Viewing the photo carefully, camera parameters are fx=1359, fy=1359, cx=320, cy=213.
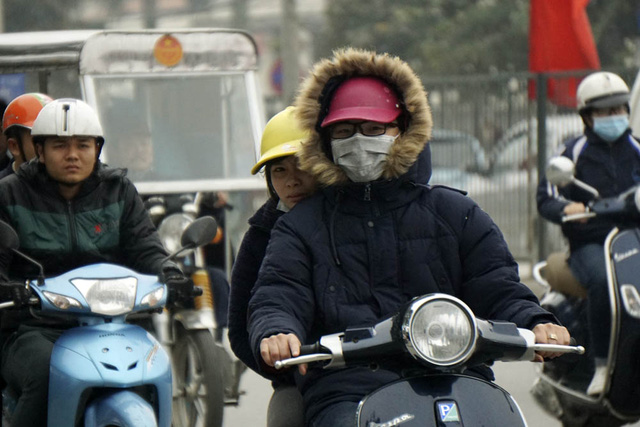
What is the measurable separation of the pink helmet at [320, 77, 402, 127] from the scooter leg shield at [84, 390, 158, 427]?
1.46 metres

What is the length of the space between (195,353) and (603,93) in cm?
257

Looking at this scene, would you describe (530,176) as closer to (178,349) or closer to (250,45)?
(250,45)

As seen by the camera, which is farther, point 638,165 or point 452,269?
point 638,165

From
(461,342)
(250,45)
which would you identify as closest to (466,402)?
(461,342)

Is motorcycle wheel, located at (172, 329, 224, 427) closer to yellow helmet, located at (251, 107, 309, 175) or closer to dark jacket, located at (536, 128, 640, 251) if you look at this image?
dark jacket, located at (536, 128, 640, 251)

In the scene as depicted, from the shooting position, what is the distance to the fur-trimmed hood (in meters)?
3.85

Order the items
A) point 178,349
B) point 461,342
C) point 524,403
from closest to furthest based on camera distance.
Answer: point 461,342, point 178,349, point 524,403

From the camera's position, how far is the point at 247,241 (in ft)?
14.5

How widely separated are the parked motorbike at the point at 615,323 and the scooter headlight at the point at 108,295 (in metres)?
2.16

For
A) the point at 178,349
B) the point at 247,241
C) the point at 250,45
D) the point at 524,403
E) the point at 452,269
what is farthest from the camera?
the point at 250,45

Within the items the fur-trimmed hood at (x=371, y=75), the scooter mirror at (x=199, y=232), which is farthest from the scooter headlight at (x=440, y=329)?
the scooter mirror at (x=199, y=232)

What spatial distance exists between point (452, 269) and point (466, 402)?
0.62 meters

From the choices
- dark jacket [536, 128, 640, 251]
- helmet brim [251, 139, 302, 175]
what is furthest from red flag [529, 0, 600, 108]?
helmet brim [251, 139, 302, 175]

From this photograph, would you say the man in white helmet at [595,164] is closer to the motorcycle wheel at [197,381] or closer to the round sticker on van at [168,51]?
the motorcycle wheel at [197,381]
